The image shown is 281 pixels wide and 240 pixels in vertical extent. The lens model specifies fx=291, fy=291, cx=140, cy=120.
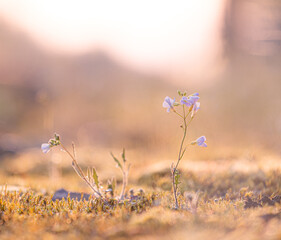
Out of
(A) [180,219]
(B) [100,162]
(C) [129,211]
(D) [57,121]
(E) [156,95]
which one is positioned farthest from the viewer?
(D) [57,121]

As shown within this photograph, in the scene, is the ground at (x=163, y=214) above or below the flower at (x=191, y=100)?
below

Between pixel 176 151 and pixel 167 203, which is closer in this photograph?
pixel 167 203

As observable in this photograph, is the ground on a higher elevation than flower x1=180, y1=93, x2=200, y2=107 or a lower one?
lower

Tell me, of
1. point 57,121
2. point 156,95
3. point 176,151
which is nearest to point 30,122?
point 57,121

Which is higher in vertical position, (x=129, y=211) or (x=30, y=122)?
(x=30, y=122)

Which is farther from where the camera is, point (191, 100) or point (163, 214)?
point (191, 100)

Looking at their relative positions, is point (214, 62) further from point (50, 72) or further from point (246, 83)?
point (50, 72)

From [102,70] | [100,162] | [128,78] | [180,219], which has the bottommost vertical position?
[180,219]

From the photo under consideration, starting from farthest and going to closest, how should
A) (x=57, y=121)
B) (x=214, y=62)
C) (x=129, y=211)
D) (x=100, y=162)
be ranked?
(x=57, y=121)
(x=214, y=62)
(x=100, y=162)
(x=129, y=211)

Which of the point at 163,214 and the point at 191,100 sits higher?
the point at 191,100

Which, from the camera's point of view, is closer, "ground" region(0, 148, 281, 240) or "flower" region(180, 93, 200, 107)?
"ground" region(0, 148, 281, 240)

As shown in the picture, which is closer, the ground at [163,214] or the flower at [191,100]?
the ground at [163,214]
